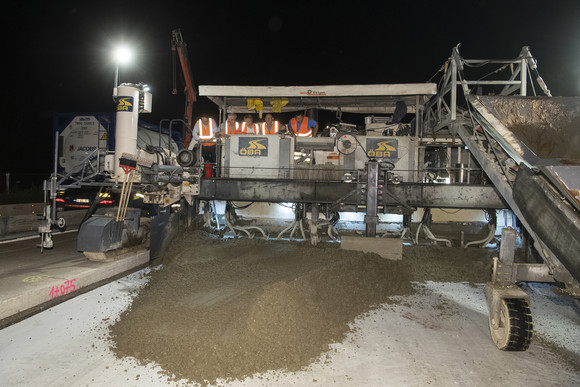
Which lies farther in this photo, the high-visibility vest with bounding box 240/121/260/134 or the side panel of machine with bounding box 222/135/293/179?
the high-visibility vest with bounding box 240/121/260/134

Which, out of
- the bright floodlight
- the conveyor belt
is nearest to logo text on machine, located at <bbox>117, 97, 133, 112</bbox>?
the bright floodlight

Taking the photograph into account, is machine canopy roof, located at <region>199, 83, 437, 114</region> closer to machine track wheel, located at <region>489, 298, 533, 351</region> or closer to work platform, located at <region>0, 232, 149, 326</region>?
work platform, located at <region>0, 232, 149, 326</region>

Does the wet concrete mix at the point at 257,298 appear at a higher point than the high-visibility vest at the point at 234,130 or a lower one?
A: lower

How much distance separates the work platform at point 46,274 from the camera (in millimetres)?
4801

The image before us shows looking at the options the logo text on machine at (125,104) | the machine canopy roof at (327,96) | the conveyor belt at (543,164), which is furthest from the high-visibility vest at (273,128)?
the conveyor belt at (543,164)

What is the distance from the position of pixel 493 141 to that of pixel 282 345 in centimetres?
389

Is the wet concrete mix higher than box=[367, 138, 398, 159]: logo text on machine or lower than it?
lower

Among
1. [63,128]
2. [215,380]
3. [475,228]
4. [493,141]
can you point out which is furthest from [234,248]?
[63,128]

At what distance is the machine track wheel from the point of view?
3646 mm

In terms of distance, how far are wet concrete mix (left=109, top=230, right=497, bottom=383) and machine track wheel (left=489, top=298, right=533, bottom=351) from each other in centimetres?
166

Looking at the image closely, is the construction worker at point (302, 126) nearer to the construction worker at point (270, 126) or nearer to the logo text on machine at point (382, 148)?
the construction worker at point (270, 126)

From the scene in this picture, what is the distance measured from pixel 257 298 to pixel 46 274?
354 centimetres

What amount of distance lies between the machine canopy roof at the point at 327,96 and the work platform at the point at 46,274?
428 centimetres

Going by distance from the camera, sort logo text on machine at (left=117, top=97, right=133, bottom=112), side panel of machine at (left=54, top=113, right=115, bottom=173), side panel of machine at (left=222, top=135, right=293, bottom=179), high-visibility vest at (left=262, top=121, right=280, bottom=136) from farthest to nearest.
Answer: side panel of machine at (left=54, top=113, right=115, bottom=173), high-visibility vest at (left=262, top=121, right=280, bottom=136), side panel of machine at (left=222, top=135, right=293, bottom=179), logo text on machine at (left=117, top=97, right=133, bottom=112)
